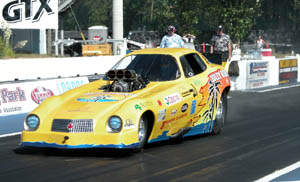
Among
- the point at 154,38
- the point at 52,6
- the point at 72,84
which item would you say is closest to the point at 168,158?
the point at 72,84

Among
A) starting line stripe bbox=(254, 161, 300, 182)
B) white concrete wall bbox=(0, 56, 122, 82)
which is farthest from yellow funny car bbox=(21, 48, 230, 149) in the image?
white concrete wall bbox=(0, 56, 122, 82)

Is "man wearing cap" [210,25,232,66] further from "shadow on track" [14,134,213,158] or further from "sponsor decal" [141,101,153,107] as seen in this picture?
"sponsor decal" [141,101,153,107]

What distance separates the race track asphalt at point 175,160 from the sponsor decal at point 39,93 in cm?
419

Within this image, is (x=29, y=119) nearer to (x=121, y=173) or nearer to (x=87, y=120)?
(x=87, y=120)

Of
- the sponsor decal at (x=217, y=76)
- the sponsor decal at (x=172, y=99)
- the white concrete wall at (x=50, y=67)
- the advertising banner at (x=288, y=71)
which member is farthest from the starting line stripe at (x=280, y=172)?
the advertising banner at (x=288, y=71)

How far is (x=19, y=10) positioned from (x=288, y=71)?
13.0 meters

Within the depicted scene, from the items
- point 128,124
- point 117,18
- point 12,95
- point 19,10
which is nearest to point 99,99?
point 128,124

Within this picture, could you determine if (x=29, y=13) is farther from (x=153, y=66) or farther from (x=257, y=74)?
(x=153, y=66)

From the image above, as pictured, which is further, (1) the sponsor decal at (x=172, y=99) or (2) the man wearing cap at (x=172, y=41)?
(2) the man wearing cap at (x=172, y=41)

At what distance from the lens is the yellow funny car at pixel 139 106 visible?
848 centimetres

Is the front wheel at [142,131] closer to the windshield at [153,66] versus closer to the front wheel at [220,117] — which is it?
the windshield at [153,66]

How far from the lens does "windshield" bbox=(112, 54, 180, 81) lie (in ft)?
33.4

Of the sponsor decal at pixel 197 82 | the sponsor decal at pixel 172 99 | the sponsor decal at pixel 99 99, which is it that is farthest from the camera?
the sponsor decal at pixel 197 82

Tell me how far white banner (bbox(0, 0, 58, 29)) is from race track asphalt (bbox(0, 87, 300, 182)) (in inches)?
737
